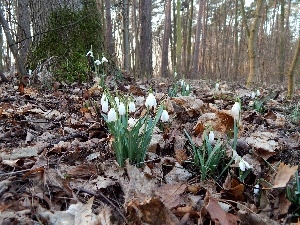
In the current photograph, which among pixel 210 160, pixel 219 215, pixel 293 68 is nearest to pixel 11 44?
pixel 210 160

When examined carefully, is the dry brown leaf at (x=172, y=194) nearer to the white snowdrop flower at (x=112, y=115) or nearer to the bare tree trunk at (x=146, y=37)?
the white snowdrop flower at (x=112, y=115)

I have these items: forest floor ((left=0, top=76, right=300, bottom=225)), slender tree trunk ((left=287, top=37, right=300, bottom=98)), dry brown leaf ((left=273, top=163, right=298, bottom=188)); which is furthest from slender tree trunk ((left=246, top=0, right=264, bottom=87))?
dry brown leaf ((left=273, top=163, right=298, bottom=188))

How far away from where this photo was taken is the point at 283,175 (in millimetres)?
1701

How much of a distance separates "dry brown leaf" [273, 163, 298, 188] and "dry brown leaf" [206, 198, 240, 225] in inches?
14.9

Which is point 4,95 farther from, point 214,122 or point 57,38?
point 214,122

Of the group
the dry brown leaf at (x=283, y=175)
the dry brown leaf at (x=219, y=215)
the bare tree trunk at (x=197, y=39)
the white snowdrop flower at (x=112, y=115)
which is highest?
the bare tree trunk at (x=197, y=39)

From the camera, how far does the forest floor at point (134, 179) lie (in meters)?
1.37

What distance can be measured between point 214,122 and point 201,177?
2.92 ft

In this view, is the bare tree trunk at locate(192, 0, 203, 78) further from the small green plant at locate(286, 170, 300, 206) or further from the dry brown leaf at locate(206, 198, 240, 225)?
the dry brown leaf at locate(206, 198, 240, 225)

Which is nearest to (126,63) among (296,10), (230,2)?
(230,2)

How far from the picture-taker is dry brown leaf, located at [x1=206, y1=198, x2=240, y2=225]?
137 centimetres

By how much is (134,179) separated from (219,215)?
0.50m

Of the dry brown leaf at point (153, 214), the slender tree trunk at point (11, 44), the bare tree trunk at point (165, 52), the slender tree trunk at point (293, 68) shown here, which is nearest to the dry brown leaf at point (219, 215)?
the dry brown leaf at point (153, 214)

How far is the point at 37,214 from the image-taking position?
1.31 meters
